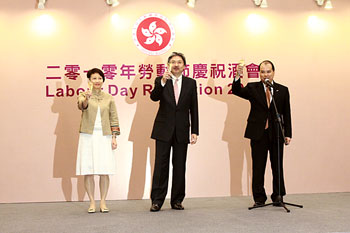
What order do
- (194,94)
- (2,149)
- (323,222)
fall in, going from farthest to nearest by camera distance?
(2,149)
(194,94)
(323,222)

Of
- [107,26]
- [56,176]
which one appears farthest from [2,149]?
[107,26]

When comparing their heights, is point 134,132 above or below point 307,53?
below

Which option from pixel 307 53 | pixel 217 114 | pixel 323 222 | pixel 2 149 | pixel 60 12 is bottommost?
pixel 323 222

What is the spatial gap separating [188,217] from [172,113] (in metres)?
1.13

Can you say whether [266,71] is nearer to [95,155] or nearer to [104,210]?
[95,155]

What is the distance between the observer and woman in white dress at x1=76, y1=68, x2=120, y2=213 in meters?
4.49

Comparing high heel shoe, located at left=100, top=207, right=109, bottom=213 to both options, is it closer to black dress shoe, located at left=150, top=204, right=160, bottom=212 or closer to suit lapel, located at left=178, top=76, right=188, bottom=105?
black dress shoe, located at left=150, top=204, right=160, bottom=212

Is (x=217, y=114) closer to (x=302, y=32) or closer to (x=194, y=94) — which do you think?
(x=194, y=94)

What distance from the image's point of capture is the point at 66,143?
5.57 meters

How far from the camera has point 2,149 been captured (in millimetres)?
5512

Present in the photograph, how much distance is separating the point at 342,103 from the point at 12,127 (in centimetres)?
443

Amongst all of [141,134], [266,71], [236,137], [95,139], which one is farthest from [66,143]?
[266,71]

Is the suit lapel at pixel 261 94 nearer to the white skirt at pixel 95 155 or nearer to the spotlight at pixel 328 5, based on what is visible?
the white skirt at pixel 95 155

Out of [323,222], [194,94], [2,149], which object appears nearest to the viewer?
[323,222]
